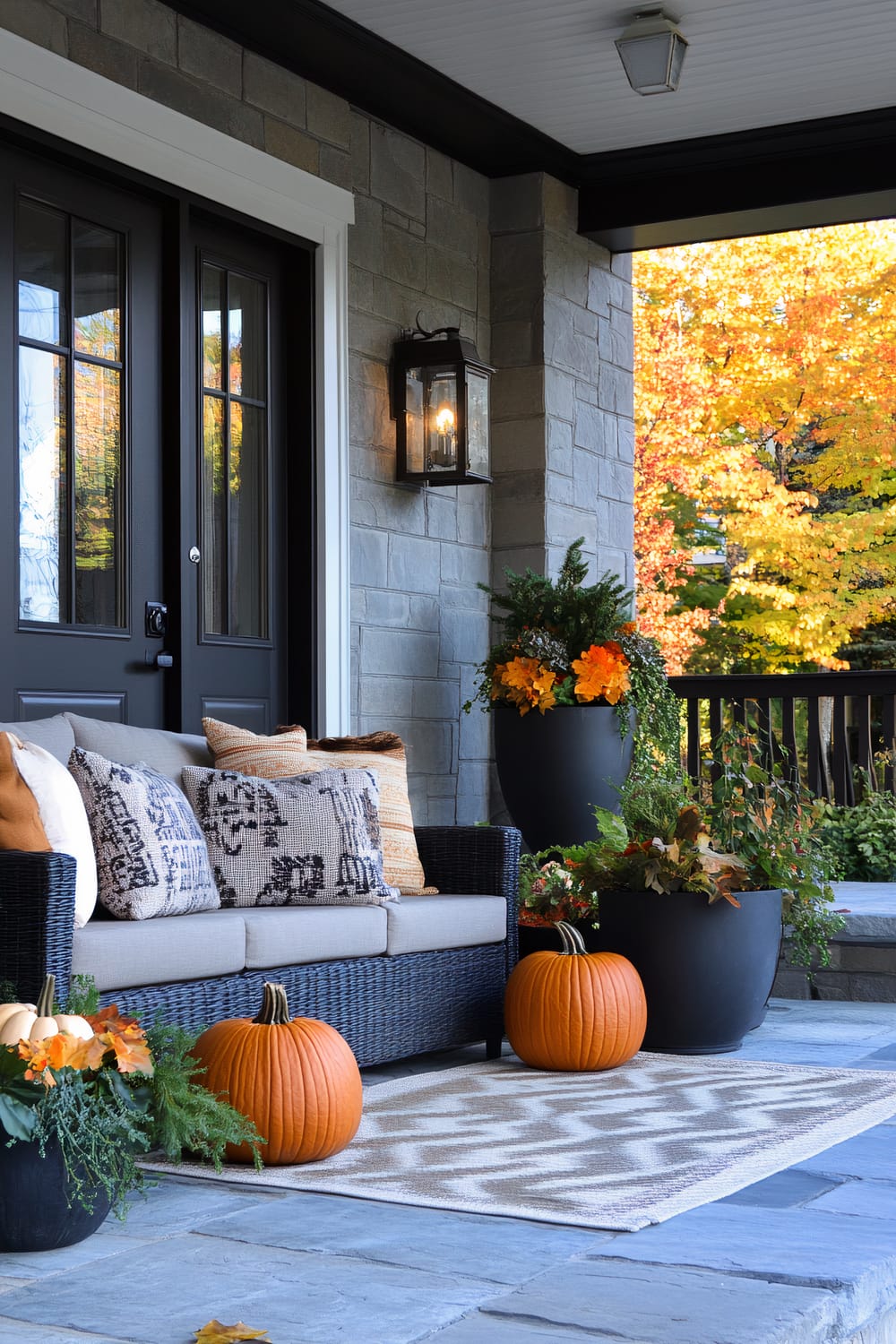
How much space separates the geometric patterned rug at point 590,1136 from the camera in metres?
2.39

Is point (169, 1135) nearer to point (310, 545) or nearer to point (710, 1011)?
point (710, 1011)

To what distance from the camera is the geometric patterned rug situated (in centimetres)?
239

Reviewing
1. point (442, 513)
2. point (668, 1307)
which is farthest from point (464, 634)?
point (668, 1307)

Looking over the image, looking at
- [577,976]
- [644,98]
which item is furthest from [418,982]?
[644,98]

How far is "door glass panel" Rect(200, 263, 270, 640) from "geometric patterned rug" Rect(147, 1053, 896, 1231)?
188cm

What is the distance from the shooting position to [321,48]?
4.84 metres

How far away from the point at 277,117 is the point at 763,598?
24.4 ft

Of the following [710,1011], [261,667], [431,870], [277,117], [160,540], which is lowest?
[710,1011]

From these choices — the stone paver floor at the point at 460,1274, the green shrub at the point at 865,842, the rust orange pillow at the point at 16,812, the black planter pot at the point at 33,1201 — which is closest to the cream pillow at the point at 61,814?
the rust orange pillow at the point at 16,812

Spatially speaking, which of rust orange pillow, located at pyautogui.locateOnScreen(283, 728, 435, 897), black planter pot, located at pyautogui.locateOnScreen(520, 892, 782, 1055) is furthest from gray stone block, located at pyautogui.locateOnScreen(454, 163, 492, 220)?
black planter pot, located at pyautogui.locateOnScreen(520, 892, 782, 1055)

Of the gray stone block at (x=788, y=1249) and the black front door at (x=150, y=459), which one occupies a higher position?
the black front door at (x=150, y=459)

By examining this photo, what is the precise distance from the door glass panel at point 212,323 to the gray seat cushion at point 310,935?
6.85ft

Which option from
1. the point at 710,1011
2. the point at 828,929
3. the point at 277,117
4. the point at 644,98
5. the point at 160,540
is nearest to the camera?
the point at 710,1011

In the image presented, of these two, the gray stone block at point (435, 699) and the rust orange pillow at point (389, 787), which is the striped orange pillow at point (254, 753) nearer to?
the rust orange pillow at point (389, 787)
